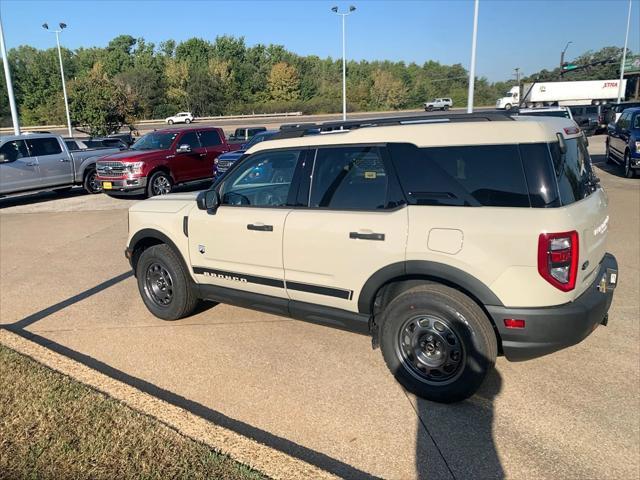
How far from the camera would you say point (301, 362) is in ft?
13.6

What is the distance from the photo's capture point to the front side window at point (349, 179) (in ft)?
12.0

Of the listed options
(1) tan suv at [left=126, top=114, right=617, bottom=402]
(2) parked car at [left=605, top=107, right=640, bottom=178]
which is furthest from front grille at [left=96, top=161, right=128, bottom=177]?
(2) parked car at [left=605, top=107, right=640, bottom=178]

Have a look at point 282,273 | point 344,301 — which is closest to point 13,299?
point 282,273

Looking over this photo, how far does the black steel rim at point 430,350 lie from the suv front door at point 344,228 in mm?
442

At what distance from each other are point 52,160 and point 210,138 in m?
4.39

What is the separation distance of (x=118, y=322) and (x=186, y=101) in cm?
7868

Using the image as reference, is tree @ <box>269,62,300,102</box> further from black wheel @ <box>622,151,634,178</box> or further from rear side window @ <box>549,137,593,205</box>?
rear side window @ <box>549,137,593,205</box>

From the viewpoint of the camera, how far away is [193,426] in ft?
10.1

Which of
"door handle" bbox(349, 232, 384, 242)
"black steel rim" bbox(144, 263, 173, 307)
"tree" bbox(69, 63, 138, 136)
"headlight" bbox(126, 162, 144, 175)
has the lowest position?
"black steel rim" bbox(144, 263, 173, 307)

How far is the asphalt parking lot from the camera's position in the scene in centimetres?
294

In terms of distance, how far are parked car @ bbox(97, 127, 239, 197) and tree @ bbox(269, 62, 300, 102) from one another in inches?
2975

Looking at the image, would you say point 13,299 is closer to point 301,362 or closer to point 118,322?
point 118,322

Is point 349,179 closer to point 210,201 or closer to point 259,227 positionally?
point 259,227

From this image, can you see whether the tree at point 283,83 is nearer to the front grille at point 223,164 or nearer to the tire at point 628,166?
the tire at point 628,166
